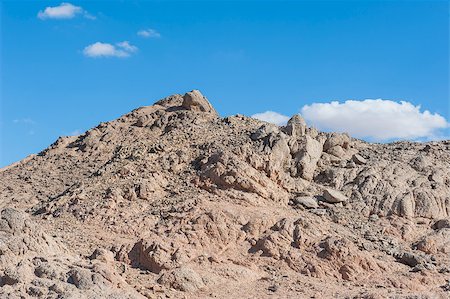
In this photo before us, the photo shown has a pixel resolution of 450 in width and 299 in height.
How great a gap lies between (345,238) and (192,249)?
4437 mm

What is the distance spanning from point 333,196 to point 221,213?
4.33m

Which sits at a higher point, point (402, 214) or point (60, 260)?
point (402, 214)

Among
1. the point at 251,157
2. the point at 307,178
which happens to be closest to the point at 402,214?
the point at 307,178

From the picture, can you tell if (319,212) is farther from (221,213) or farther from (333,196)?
(221,213)

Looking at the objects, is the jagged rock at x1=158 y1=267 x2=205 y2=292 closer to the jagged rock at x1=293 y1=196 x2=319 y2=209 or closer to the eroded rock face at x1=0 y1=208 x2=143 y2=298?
the eroded rock face at x1=0 y1=208 x2=143 y2=298

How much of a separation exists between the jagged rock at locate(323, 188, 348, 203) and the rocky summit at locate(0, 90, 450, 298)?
0.24 ft

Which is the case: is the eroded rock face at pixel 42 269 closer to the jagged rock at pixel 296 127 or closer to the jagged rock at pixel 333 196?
the jagged rock at pixel 333 196

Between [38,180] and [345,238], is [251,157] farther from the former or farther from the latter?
[38,180]

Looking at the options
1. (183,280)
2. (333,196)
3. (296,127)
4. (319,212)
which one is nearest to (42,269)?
(183,280)

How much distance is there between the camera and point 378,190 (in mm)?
23938

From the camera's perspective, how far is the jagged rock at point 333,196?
23234mm

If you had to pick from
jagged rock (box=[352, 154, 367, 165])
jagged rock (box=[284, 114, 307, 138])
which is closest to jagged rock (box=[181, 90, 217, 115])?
jagged rock (box=[284, 114, 307, 138])

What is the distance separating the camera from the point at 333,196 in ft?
76.1

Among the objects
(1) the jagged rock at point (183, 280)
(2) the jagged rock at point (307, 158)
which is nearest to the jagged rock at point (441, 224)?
(2) the jagged rock at point (307, 158)
